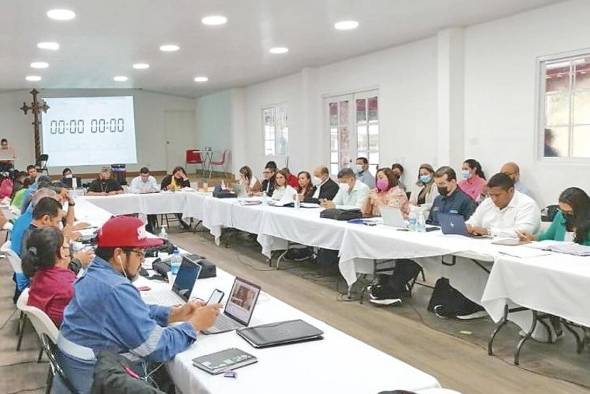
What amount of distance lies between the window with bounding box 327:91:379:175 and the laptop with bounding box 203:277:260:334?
21.0ft

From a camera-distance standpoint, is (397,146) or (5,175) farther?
(5,175)

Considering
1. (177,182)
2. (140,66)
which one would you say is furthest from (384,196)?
(140,66)

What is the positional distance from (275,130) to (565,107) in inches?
273

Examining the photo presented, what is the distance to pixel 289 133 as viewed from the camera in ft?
36.5

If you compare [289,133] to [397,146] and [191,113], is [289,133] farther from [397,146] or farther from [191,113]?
[191,113]

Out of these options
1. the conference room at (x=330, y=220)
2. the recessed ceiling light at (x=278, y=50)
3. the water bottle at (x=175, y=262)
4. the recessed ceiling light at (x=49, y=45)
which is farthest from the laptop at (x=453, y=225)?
the recessed ceiling light at (x=49, y=45)

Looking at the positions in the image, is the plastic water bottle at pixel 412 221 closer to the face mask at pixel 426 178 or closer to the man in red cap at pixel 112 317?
the face mask at pixel 426 178

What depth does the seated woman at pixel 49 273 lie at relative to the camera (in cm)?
267

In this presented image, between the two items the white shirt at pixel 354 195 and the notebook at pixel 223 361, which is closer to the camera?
the notebook at pixel 223 361

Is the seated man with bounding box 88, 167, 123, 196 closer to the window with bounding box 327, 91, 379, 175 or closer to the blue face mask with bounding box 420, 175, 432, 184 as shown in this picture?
the window with bounding box 327, 91, 379, 175

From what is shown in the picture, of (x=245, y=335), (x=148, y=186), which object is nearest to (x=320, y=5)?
(x=245, y=335)

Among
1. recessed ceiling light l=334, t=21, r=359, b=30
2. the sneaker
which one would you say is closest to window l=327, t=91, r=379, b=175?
recessed ceiling light l=334, t=21, r=359, b=30

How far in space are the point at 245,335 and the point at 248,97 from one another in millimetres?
11283

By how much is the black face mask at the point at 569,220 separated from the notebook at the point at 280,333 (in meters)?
2.22
